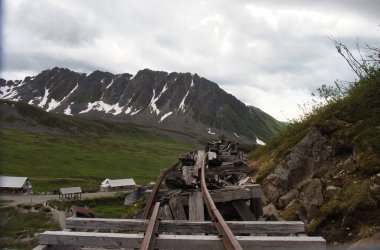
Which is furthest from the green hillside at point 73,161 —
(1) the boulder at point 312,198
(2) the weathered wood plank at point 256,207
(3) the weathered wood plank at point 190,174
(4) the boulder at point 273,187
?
(1) the boulder at point 312,198

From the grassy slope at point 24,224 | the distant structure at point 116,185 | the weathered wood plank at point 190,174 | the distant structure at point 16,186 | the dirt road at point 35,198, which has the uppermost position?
the distant structure at point 16,186

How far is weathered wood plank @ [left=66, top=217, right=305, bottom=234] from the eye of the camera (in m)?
5.12

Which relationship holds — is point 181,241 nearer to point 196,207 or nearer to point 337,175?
point 196,207

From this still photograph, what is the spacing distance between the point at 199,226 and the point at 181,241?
0.99m

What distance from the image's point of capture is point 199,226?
514 cm

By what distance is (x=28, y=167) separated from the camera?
123 meters

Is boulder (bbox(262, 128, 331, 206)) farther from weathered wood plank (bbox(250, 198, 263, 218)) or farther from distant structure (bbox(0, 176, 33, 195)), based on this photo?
distant structure (bbox(0, 176, 33, 195))

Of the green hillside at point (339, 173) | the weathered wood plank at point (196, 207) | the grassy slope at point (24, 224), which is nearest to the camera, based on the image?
the green hillside at point (339, 173)

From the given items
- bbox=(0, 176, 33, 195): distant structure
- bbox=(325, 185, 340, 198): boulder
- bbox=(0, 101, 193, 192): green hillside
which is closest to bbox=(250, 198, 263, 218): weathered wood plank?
bbox=(325, 185, 340, 198): boulder

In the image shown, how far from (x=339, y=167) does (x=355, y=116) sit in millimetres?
1478

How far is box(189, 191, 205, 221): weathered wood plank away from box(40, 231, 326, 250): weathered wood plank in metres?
2.12

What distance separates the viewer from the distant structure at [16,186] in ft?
332

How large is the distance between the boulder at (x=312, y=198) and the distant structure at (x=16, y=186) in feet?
334

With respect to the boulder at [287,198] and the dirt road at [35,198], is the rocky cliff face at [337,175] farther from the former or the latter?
the dirt road at [35,198]
